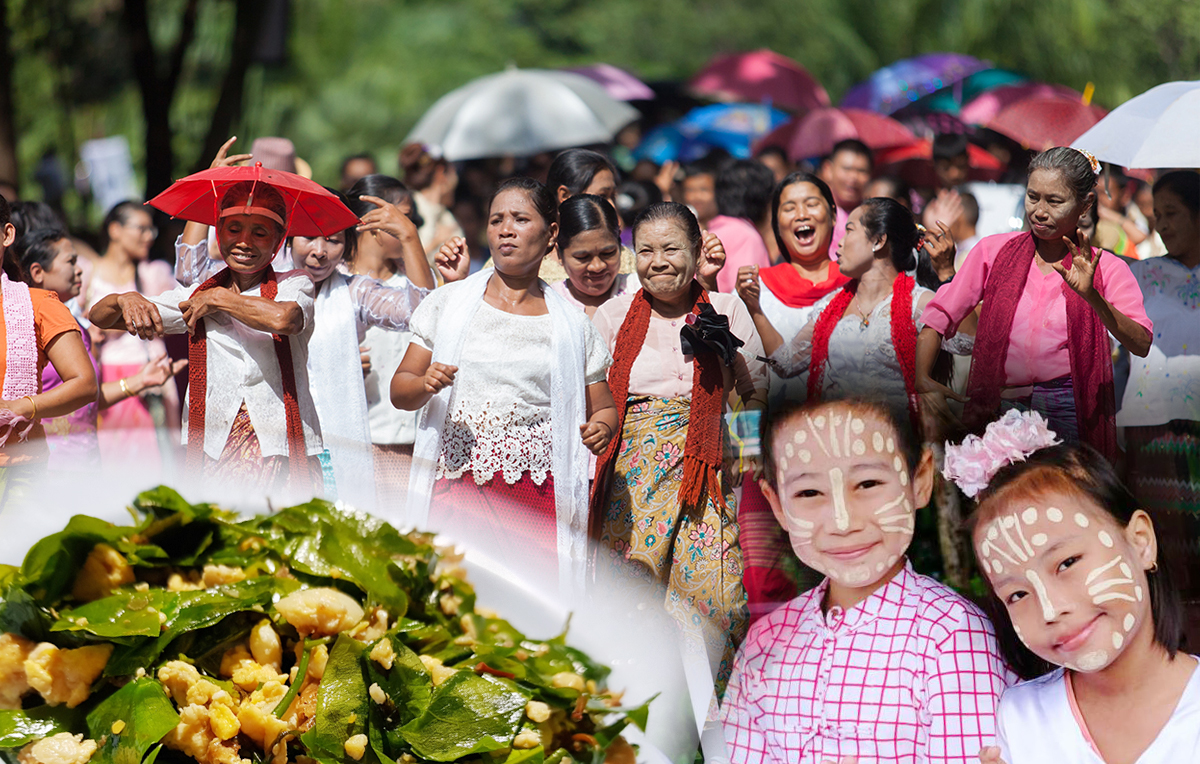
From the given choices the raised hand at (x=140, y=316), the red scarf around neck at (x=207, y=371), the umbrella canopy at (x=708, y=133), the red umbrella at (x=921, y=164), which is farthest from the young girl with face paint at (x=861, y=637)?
the umbrella canopy at (x=708, y=133)

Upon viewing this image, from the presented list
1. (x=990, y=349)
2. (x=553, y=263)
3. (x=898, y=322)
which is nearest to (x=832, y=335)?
(x=898, y=322)

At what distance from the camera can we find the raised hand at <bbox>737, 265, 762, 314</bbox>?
423 centimetres

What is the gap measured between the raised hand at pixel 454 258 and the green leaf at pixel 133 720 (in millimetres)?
2767

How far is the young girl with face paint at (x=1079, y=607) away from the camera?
1.92 metres

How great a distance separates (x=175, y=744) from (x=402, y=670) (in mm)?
283

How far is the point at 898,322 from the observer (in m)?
3.87

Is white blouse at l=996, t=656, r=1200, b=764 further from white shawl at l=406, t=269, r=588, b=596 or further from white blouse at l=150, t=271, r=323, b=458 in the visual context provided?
white blouse at l=150, t=271, r=323, b=458

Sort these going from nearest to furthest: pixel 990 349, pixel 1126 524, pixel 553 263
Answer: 1. pixel 1126 524
2. pixel 990 349
3. pixel 553 263

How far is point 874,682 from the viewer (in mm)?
2100

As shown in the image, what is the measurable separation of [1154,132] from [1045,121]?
438 cm

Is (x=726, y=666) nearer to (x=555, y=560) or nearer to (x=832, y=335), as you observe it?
(x=555, y=560)

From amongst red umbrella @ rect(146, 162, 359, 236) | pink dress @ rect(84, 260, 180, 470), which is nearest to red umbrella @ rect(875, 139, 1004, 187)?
pink dress @ rect(84, 260, 180, 470)

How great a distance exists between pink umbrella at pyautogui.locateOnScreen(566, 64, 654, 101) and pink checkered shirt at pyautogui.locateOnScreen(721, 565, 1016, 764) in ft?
35.3

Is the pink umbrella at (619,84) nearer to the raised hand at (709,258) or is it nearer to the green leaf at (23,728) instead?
the raised hand at (709,258)
